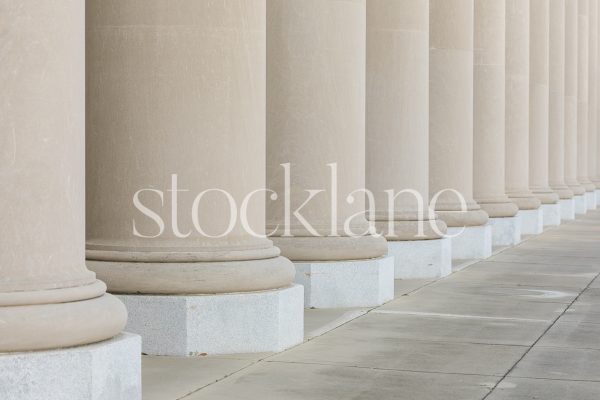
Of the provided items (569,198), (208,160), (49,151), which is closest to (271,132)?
(208,160)

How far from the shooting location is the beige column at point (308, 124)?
28.5 m

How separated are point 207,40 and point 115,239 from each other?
13.1 ft

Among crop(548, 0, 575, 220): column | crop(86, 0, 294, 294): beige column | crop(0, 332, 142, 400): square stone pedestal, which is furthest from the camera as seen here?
crop(548, 0, 575, 220): column

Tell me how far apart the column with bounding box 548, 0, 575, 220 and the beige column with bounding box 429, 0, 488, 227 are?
28.8m

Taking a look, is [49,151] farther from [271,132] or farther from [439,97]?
[439,97]

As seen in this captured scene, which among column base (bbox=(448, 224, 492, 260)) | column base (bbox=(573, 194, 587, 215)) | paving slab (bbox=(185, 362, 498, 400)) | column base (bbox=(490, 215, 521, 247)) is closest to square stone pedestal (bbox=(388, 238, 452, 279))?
column base (bbox=(448, 224, 492, 260))

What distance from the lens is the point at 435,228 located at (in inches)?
1459

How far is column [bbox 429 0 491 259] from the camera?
4319cm

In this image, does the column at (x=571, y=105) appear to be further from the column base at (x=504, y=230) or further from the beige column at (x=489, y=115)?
the beige column at (x=489, y=115)

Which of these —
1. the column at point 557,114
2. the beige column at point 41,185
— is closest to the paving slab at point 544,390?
the beige column at point 41,185

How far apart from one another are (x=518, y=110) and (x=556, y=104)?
16.3 metres

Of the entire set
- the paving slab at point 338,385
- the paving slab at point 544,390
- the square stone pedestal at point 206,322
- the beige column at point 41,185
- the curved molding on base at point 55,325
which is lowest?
the paving slab at point 544,390

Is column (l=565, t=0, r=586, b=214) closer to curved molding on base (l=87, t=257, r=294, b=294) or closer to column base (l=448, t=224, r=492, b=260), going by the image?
column base (l=448, t=224, r=492, b=260)

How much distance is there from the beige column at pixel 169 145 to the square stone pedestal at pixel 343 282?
6061 millimetres
